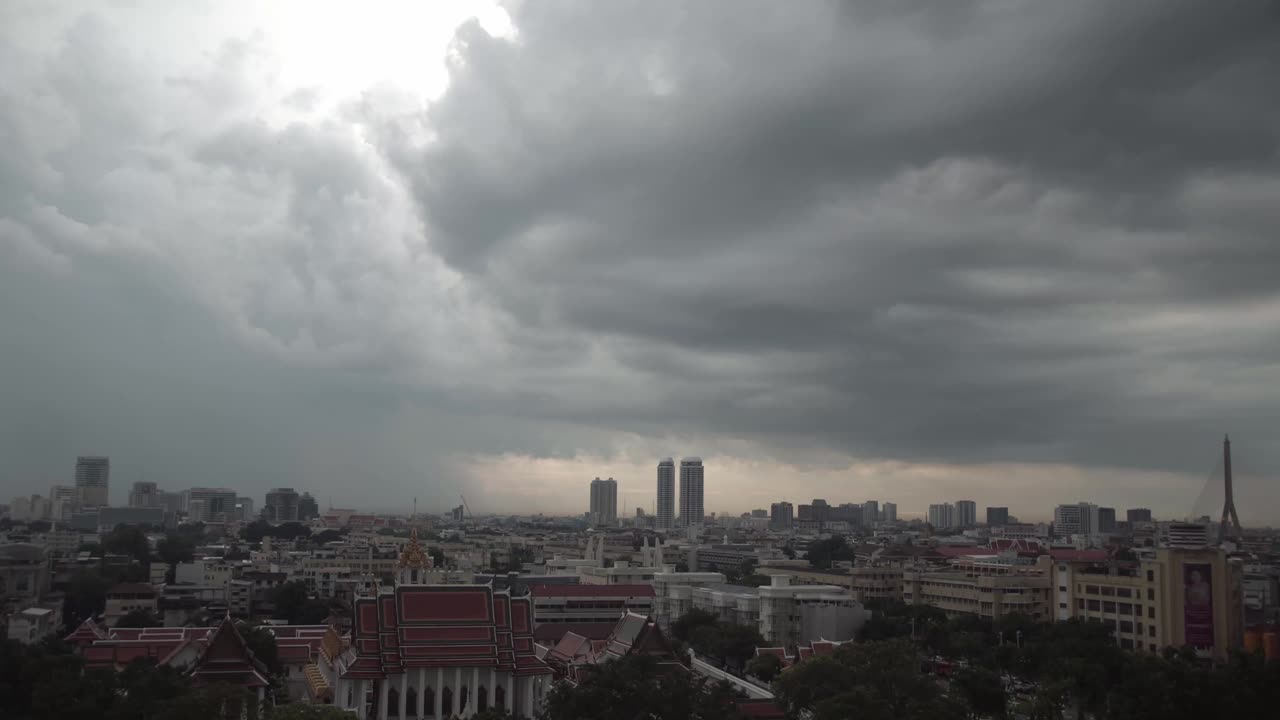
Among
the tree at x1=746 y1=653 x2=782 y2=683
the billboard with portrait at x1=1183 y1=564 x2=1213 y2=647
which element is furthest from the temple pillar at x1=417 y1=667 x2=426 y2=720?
the billboard with portrait at x1=1183 y1=564 x2=1213 y2=647

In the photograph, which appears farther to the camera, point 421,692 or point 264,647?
point 264,647

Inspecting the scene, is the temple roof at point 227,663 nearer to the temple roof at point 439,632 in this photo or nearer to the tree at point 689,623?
the temple roof at point 439,632

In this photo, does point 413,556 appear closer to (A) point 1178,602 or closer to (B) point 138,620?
(B) point 138,620

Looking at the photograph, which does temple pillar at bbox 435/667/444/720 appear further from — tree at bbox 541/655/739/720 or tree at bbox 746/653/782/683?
tree at bbox 746/653/782/683

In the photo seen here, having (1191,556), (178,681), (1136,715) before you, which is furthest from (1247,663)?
(178,681)

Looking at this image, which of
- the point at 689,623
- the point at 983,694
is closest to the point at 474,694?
the point at 983,694

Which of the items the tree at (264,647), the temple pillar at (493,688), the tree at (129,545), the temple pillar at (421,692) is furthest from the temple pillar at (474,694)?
the tree at (129,545)
